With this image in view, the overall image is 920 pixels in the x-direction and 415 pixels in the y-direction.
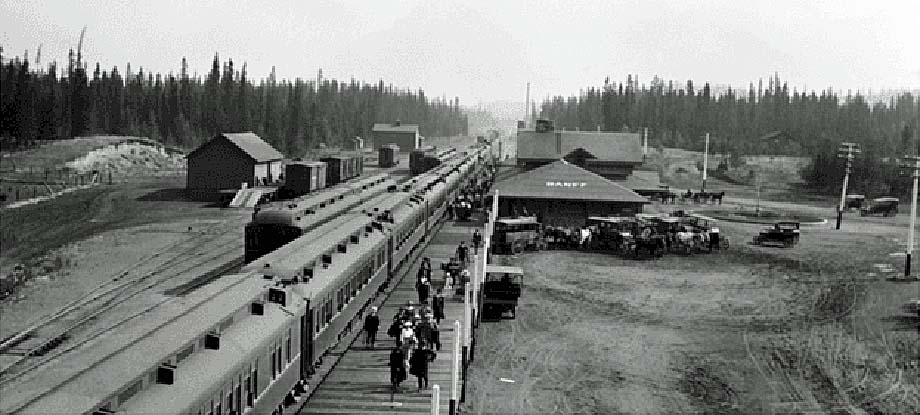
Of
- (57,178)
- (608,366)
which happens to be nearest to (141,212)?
(57,178)

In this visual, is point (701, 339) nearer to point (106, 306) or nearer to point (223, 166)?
point (106, 306)

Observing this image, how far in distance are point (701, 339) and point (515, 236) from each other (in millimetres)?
19940

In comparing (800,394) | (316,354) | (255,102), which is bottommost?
(800,394)

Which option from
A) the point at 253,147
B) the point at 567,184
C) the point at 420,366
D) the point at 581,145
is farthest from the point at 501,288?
the point at 581,145

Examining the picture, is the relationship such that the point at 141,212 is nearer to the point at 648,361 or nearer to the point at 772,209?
the point at 648,361

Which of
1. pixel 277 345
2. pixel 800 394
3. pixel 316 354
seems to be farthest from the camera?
pixel 800 394

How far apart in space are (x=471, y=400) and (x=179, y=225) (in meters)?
38.3

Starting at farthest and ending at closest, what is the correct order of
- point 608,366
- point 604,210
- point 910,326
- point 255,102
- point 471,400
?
point 255,102
point 604,210
point 910,326
point 608,366
point 471,400

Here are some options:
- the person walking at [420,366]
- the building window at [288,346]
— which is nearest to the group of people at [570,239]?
the person walking at [420,366]

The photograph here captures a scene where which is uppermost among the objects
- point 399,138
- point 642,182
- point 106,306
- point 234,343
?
point 399,138

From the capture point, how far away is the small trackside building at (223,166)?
76938mm

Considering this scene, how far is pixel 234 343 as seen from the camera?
17.3m

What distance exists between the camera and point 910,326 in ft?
138

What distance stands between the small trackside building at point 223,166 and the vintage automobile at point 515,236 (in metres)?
28.0
